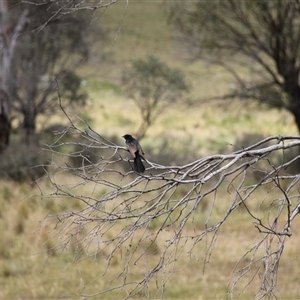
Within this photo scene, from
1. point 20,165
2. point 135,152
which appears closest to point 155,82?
point 20,165

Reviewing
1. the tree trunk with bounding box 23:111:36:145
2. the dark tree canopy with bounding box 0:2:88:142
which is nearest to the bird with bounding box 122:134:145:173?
the dark tree canopy with bounding box 0:2:88:142

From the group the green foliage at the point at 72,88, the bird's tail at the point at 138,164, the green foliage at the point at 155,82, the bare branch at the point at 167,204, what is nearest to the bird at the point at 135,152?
the bird's tail at the point at 138,164

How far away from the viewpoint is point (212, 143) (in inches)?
1120

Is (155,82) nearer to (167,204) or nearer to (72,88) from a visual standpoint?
(72,88)

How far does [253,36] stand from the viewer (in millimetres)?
17656

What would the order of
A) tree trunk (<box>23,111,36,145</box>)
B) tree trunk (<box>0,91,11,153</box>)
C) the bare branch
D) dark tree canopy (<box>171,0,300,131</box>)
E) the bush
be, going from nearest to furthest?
the bare branch → the bush → tree trunk (<box>0,91,11,153</box>) → dark tree canopy (<box>171,0,300,131</box>) → tree trunk (<box>23,111,36,145</box>)

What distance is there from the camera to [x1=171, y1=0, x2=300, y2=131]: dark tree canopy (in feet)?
57.2

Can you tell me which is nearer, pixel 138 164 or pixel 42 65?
pixel 138 164

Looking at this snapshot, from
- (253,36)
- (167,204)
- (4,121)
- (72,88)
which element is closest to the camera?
(167,204)

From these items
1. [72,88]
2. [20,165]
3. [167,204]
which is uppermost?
[72,88]

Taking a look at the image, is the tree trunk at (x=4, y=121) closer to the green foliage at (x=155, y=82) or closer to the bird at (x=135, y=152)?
the green foliage at (x=155, y=82)

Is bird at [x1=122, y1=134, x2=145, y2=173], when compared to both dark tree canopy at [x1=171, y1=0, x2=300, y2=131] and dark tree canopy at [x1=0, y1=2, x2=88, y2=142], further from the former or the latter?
dark tree canopy at [x1=0, y1=2, x2=88, y2=142]

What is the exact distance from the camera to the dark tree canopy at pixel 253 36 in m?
17.4

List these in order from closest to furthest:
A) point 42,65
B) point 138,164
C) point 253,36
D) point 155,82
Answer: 1. point 138,164
2. point 253,36
3. point 42,65
4. point 155,82
